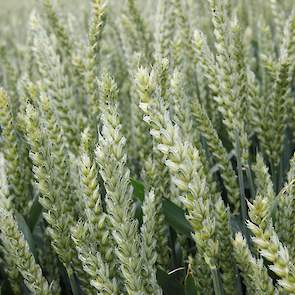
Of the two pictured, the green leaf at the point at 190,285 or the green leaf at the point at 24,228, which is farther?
the green leaf at the point at 24,228

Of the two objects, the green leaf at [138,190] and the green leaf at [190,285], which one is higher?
the green leaf at [138,190]

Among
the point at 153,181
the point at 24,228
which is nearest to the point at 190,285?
the point at 153,181

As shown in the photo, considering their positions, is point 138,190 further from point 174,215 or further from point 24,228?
point 24,228

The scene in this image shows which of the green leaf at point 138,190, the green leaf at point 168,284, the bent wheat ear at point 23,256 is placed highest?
the bent wheat ear at point 23,256

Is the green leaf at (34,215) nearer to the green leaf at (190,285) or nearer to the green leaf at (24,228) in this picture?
the green leaf at (24,228)

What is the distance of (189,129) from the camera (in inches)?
38.9

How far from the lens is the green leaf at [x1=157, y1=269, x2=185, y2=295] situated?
0.93 m

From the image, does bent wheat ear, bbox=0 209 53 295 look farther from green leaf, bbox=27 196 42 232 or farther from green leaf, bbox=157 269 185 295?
green leaf, bbox=27 196 42 232

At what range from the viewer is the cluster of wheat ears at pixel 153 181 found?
69 cm

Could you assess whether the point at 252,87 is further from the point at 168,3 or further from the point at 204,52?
the point at 168,3

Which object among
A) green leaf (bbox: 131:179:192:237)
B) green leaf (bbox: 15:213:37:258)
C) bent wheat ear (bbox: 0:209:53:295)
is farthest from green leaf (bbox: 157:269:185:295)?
green leaf (bbox: 15:213:37:258)

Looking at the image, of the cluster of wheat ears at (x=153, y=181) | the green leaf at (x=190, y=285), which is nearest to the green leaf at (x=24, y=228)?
the cluster of wheat ears at (x=153, y=181)

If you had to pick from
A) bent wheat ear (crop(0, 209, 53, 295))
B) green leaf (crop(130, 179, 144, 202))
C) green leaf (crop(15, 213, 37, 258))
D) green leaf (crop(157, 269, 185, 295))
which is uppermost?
bent wheat ear (crop(0, 209, 53, 295))

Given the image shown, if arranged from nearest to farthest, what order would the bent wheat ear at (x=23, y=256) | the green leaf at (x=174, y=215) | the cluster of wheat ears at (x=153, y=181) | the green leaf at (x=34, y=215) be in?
the cluster of wheat ears at (x=153, y=181), the bent wheat ear at (x=23, y=256), the green leaf at (x=174, y=215), the green leaf at (x=34, y=215)
